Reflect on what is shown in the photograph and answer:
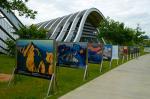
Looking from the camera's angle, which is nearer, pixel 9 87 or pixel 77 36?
pixel 9 87

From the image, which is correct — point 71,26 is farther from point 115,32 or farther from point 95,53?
point 95,53

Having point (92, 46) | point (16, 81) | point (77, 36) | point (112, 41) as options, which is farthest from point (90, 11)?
point (16, 81)

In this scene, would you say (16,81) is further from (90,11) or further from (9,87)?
(90,11)

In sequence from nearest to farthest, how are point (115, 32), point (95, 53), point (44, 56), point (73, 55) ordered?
point (44, 56)
point (73, 55)
point (95, 53)
point (115, 32)

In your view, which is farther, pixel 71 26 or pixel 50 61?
pixel 71 26

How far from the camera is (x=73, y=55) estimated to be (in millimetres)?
15047

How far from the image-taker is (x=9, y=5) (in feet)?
51.9

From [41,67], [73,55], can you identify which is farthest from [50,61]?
[73,55]

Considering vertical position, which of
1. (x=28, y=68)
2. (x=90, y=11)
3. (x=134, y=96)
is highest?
(x=90, y=11)

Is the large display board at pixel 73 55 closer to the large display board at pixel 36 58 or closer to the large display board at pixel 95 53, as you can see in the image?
the large display board at pixel 36 58

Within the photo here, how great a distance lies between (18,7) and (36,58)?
5.50 meters

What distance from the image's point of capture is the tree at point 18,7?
15.6 meters

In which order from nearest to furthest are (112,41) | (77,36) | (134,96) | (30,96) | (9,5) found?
(30,96), (134,96), (9,5), (112,41), (77,36)

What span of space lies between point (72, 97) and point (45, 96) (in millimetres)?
859
